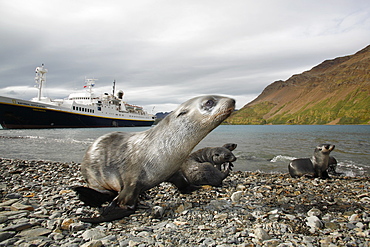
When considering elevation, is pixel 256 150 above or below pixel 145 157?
below

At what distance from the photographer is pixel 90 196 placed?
133 inches

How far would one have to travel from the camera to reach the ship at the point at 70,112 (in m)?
40.5

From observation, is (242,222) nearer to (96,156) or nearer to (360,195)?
(96,156)

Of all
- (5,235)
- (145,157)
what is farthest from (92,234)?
(145,157)

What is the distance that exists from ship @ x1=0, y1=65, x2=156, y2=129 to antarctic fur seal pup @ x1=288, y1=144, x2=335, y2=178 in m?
45.5

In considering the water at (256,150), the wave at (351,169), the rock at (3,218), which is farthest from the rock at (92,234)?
the wave at (351,169)

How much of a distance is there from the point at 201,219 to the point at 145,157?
1.19 m

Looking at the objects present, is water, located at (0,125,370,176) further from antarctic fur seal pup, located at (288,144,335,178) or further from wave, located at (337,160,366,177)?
antarctic fur seal pup, located at (288,144,335,178)

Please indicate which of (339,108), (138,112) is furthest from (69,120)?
(339,108)

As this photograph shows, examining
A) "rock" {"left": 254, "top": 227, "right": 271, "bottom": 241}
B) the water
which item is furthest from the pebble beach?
the water

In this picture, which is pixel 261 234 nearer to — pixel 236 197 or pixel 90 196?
pixel 236 197

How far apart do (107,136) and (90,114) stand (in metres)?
53.8

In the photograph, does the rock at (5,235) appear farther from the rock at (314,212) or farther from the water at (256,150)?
the water at (256,150)

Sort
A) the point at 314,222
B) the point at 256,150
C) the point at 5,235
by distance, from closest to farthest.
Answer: the point at 5,235 → the point at 314,222 → the point at 256,150
